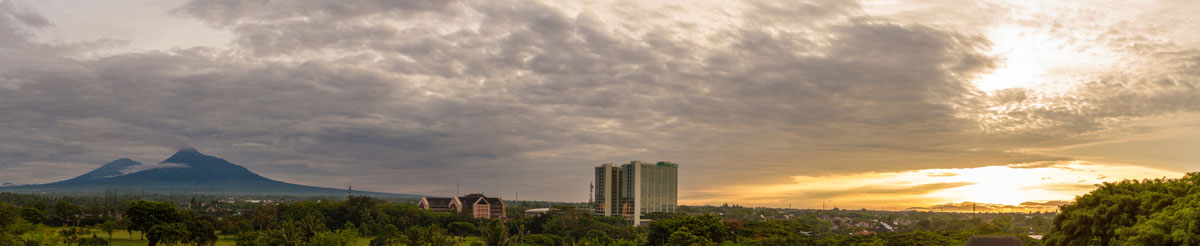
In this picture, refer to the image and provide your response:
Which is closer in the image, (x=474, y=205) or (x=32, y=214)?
(x=32, y=214)

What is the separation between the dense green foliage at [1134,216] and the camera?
32.5 m

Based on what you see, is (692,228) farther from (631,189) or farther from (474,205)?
(474,205)


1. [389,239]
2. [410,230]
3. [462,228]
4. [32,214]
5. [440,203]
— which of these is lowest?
[440,203]

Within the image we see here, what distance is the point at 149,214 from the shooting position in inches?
3041

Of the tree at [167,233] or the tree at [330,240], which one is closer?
the tree at [330,240]

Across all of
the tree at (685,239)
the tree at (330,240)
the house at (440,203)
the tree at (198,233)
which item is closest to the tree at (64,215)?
the tree at (198,233)

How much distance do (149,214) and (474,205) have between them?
10352cm

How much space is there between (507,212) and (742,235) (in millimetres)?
102274

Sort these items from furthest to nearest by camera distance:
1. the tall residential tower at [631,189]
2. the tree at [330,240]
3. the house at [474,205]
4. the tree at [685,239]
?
the house at [474,205]
the tall residential tower at [631,189]
the tree at [685,239]
the tree at [330,240]

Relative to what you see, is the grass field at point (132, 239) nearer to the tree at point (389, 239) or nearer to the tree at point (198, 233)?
the tree at point (389, 239)

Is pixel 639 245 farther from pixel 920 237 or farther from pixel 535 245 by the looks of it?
pixel 920 237

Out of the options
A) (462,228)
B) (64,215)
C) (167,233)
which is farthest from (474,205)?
(167,233)

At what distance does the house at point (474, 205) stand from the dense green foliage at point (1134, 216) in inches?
5590

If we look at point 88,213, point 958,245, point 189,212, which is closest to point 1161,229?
point 958,245
